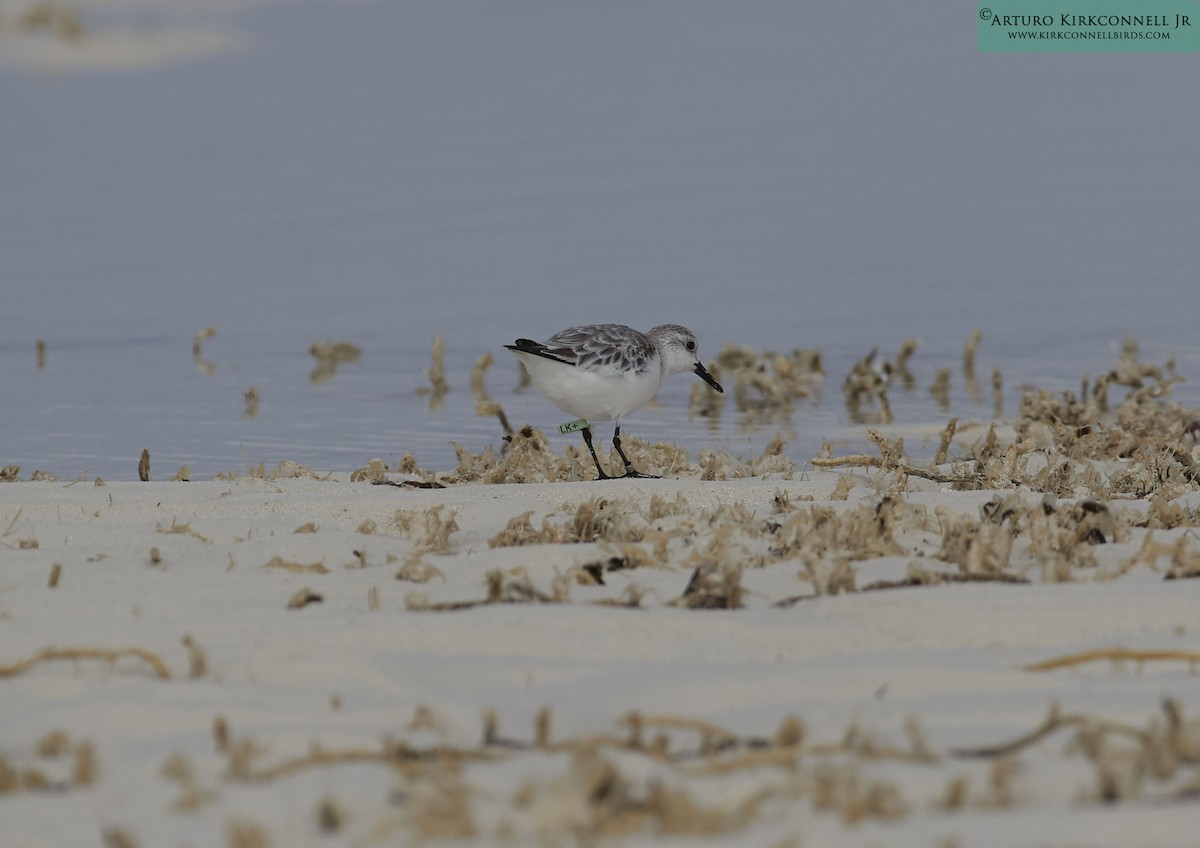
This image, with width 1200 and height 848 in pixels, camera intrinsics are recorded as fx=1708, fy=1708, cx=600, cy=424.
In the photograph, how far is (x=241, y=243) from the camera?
18547mm

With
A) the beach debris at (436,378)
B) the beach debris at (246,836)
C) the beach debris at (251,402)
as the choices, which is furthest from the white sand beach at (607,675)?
the beach debris at (436,378)

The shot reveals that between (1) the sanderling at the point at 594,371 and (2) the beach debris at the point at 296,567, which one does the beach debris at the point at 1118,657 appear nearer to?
(2) the beach debris at the point at 296,567

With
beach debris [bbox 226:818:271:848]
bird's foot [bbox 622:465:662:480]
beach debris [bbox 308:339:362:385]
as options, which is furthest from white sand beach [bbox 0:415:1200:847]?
beach debris [bbox 308:339:362:385]

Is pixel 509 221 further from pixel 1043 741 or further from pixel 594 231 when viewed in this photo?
pixel 1043 741

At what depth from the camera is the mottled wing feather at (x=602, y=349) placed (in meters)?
8.09

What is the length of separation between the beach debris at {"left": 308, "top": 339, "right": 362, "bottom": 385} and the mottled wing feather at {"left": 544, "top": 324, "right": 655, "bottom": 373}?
4.85 m

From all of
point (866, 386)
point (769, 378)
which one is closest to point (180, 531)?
point (769, 378)

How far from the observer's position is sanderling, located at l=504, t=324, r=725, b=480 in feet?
26.5

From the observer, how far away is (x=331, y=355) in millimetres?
13469

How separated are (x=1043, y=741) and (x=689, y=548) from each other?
221 centimetres

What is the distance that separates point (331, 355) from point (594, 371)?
5.78 metres

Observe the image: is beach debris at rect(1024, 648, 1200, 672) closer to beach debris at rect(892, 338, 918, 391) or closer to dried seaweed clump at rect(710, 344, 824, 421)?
dried seaweed clump at rect(710, 344, 824, 421)

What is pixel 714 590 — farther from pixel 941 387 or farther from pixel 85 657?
pixel 941 387

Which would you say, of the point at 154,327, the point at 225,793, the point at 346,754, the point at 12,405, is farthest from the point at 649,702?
the point at 154,327
